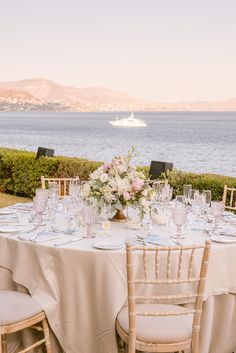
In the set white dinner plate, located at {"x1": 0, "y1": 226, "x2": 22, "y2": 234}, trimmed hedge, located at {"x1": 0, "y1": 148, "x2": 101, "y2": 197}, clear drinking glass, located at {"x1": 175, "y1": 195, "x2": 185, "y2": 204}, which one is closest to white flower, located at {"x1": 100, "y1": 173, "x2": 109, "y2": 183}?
white dinner plate, located at {"x1": 0, "y1": 226, "x2": 22, "y2": 234}

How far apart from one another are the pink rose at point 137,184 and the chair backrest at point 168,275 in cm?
71

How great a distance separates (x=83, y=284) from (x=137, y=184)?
929mm

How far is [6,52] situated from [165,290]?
2990 inches

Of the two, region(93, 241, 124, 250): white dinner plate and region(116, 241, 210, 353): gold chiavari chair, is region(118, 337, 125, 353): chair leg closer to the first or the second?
region(116, 241, 210, 353): gold chiavari chair

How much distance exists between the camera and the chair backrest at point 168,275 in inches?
122

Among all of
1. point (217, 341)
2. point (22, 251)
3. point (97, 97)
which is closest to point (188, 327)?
point (217, 341)

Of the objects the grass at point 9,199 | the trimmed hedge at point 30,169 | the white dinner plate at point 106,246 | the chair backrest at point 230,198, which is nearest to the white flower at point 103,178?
the white dinner plate at point 106,246

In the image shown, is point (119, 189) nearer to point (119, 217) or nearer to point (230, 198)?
point (119, 217)

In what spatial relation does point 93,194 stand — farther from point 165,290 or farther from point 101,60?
point 101,60

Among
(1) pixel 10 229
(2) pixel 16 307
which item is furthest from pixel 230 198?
(2) pixel 16 307

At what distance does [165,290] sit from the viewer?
12.2ft

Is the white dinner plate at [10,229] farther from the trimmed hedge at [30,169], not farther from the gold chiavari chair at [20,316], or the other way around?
the trimmed hedge at [30,169]

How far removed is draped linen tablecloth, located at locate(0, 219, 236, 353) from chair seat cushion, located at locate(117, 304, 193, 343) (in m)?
0.21

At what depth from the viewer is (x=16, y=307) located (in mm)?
3490
